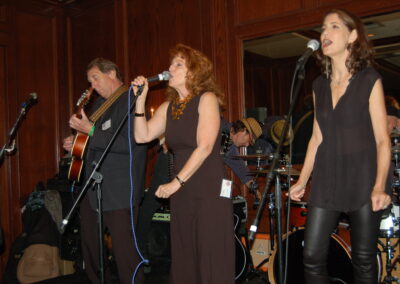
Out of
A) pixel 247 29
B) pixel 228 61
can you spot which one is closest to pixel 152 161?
pixel 228 61

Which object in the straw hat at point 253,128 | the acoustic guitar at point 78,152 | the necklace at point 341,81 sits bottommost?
the acoustic guitar at point 78,152

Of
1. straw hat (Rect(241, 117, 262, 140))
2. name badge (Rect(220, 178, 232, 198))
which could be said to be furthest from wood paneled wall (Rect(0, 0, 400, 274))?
name badge (Rect(220, 178, 232, 198))

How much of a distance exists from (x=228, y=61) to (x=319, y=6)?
1.01 m

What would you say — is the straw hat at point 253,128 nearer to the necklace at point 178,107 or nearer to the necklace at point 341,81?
the necklace at point 178,107

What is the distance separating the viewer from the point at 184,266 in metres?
2.56

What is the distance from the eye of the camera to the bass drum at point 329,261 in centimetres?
305

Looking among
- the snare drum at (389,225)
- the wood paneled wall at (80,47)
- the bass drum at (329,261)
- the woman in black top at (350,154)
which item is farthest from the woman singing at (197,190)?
the wood paneled wall at (80,47)

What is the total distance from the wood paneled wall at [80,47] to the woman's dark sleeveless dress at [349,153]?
196cm

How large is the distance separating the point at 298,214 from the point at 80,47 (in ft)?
12.5

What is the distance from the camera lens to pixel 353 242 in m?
2.15

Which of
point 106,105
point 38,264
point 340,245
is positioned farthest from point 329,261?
point 38,264

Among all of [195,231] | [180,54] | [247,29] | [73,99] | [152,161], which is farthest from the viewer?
[73,99]

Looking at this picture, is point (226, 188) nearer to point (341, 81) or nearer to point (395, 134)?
point (341, 81)

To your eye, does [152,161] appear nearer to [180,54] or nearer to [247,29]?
[247,29]
